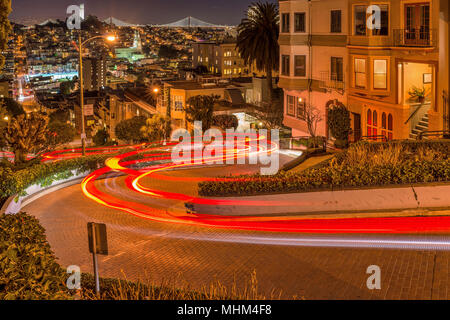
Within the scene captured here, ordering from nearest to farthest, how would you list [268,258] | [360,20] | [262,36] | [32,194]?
[268,258]
[32,194]
[360,20]
[262,36]

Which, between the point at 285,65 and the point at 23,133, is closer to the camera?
the point at 23,133

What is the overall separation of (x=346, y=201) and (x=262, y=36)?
37.3 meters

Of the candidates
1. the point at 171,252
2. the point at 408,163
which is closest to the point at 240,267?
the point at 171,252

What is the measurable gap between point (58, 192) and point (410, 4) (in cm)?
1948

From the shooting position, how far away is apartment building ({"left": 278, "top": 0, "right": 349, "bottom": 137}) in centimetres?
3431

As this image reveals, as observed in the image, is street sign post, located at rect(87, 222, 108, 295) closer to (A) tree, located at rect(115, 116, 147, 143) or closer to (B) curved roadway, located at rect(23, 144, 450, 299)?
(B) curved roadway, located at rect(23, 144, 450, 299)

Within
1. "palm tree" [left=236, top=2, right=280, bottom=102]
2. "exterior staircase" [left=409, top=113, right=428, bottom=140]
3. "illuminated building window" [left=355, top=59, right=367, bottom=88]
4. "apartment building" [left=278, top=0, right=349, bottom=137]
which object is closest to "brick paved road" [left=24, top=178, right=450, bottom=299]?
"exterior staircase" [left=409, top=113, right=428, bottom=140]

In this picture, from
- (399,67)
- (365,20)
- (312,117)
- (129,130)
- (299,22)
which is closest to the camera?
(399,67)

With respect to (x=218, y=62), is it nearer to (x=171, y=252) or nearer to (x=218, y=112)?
(x=218, y=112)

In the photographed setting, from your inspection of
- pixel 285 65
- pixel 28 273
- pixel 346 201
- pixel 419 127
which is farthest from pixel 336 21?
pixel 28 273

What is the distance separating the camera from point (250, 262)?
13156 millimetres

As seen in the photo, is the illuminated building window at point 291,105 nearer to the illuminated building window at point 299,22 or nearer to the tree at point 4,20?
the illuminated building window at point 299,22

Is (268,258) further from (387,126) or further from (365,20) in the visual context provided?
(365,20)

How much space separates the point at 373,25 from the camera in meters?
30.5
